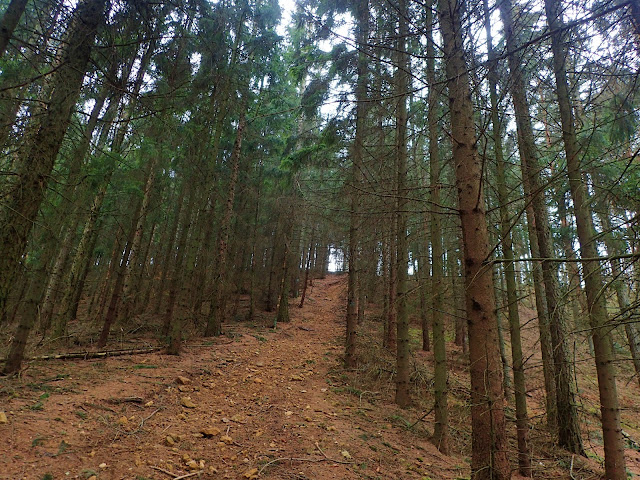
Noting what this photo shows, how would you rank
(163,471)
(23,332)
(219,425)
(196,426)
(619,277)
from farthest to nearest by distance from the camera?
(23,332)
(219,425)
(196,426)
(163,471)
(619,277)

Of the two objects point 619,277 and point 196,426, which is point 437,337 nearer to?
point 619,277

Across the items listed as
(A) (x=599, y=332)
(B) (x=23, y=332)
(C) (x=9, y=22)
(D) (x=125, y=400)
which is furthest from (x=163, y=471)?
(C) (x=9, y=22)

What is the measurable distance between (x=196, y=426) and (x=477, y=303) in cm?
448

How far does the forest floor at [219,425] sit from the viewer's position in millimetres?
3611

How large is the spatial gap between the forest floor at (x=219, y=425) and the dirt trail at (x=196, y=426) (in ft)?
0.06

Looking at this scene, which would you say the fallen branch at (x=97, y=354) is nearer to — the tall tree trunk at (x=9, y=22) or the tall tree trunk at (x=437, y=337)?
the tall tree trunk at (x=9, y=22)

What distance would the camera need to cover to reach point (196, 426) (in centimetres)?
488

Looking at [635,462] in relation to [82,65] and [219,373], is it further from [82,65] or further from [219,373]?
[82,65]

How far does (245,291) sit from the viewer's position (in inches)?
887

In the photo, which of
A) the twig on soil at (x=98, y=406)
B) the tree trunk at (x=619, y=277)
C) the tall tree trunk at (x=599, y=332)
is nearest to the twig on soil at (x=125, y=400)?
the twig on soil at (x=98, y=406)

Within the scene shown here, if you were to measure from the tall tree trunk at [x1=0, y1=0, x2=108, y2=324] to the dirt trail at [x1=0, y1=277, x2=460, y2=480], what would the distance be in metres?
1.80

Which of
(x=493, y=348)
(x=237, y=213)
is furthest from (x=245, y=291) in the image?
(x=493, y=348)

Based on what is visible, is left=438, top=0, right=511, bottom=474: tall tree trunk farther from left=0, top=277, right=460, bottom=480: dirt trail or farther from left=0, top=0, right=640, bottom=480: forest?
left=0, top=277, right=460, bottom=480: dirt trail

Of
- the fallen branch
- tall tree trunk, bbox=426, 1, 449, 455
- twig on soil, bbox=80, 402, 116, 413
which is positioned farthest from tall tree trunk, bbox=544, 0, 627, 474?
the fallen branch
